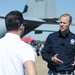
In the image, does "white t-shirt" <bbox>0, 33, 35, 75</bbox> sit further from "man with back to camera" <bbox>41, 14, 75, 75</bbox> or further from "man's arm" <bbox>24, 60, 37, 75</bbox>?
"man with back to camera" <bbox>41, 14, 75, 75</bbox>

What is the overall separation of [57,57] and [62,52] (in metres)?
0.10

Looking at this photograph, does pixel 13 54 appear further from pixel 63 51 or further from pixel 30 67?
pixel 63 51

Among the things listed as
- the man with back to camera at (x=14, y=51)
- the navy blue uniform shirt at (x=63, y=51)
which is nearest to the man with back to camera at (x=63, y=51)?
the navy blue uniform shirt at (x=63, y=51)

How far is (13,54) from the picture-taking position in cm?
263

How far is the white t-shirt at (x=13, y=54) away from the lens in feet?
8.50

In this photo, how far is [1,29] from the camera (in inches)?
936

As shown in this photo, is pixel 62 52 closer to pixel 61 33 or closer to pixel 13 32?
pixel 61 33

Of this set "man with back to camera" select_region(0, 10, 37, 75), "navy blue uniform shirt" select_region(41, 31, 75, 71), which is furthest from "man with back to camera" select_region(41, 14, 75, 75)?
"man with back to camera" select_region(0, 10, 37, 75)

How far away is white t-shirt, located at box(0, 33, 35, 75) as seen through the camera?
259 cm

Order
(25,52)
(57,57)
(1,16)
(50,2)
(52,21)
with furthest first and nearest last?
(50,2), (52,21), (1,16), (57,57), (25,52)

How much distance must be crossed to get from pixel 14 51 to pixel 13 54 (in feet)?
→ 0.09

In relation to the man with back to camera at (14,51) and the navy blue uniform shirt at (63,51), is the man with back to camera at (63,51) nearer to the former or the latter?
the navy blue uniform shirt at (63,51)

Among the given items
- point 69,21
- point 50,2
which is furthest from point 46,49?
point 50,2


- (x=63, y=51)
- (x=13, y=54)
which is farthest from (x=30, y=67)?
(x=63, y=51)
